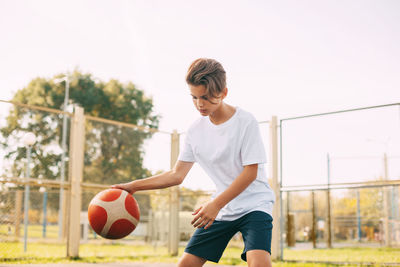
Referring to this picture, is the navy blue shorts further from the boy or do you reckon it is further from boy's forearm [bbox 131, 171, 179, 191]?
boy's forearm [bbox 131, 171, 179, 191]

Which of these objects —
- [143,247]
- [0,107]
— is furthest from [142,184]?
[143,247]

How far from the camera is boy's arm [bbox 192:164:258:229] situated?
2664 millimetres

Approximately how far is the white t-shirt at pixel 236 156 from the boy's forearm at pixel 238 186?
0.06m

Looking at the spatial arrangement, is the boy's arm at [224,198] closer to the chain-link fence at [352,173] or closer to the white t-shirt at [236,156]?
the white t-shirt at [236,156]

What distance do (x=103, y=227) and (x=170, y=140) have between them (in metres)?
6.56

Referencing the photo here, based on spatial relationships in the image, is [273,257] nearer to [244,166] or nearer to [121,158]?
[121,158]

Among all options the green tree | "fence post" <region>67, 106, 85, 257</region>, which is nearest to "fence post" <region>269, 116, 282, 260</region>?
the green tree

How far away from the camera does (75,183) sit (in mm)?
8133

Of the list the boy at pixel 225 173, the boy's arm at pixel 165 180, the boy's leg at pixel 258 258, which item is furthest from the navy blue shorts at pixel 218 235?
the boy's arm at pixel 165 180

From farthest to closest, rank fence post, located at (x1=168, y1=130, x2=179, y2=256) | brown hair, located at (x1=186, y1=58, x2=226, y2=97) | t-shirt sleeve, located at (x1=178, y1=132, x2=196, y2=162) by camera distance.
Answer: fence post, located at (x1=168, y1=130, x2=179, y2=256) → t-shirt sleeve, located at (x1=178, y1=132, x2=196, y2=162) → brown hair, located at (x1=186, y1=58, x2=226, y2=97)

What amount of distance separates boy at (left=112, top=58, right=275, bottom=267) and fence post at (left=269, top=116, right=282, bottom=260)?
5.41m

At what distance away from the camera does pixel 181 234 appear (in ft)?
32.0

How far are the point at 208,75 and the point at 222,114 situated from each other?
1.20 feet

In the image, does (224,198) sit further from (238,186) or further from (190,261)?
(190,261)
